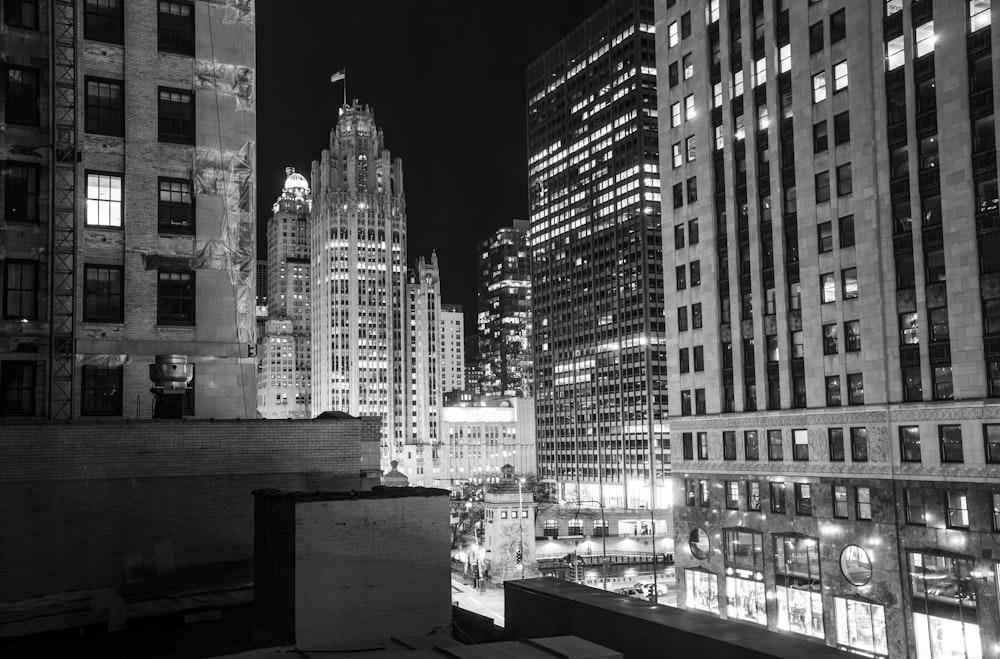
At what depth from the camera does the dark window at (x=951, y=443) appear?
5166 centimetres

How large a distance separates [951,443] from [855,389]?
317 inches

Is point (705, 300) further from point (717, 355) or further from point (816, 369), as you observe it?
point (816, 369)

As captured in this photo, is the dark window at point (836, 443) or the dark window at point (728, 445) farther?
the dark window at point (728, 445)

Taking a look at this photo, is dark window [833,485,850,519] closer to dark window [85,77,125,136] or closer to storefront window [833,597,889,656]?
storefront window [833,597,889,656]

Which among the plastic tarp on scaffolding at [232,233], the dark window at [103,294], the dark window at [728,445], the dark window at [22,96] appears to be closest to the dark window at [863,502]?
the dark window at [728,445]

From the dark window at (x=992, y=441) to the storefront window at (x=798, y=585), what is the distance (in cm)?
1379

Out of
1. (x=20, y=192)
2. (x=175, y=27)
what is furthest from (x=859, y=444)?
(x=20, y=192)

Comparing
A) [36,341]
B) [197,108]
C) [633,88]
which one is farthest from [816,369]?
[633,88]

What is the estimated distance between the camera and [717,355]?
71.2 metres

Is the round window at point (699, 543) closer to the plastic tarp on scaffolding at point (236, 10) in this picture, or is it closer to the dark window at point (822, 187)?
the dark window at point (822, 187)

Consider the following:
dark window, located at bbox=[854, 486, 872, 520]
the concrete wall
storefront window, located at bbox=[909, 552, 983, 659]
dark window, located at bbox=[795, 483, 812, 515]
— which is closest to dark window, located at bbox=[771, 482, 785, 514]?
dark window, located at bbox=[795, 483, 812, 515]

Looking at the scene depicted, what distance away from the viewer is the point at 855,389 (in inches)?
2334

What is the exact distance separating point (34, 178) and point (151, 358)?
7.49m

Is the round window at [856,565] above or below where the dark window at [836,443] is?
below
